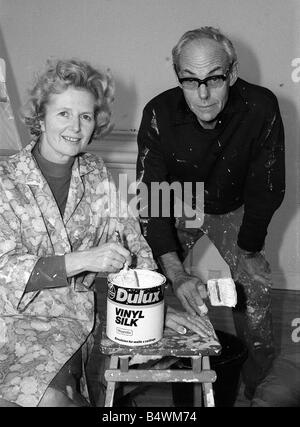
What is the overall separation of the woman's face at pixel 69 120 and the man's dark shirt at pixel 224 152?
433mm

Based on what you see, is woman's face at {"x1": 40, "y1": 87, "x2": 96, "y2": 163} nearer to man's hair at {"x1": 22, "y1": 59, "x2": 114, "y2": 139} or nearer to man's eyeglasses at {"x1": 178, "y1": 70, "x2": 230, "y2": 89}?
man's hair at {"x1": 22, "y1": 59, "x2": 114, "y2": 139}

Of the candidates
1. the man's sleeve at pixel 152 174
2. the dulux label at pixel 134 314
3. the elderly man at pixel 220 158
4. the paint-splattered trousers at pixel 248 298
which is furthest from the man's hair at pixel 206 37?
the dulux label at pixel 134 314

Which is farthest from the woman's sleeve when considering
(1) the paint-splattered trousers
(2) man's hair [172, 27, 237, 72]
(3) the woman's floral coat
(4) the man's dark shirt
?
(1) the paint-splattered trousers

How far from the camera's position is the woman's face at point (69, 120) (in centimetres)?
147

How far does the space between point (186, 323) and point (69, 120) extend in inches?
21.3

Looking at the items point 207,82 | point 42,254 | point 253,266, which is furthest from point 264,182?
point 42,254

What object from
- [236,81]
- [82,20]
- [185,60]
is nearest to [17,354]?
[185,60]

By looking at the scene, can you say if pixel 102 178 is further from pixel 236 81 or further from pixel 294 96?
pixel 294 96

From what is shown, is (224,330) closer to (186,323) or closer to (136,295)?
(186,323)

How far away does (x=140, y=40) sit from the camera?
2869mm

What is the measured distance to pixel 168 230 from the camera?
6.22 feet

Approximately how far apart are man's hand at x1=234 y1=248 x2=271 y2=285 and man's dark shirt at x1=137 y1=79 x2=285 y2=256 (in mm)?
74
